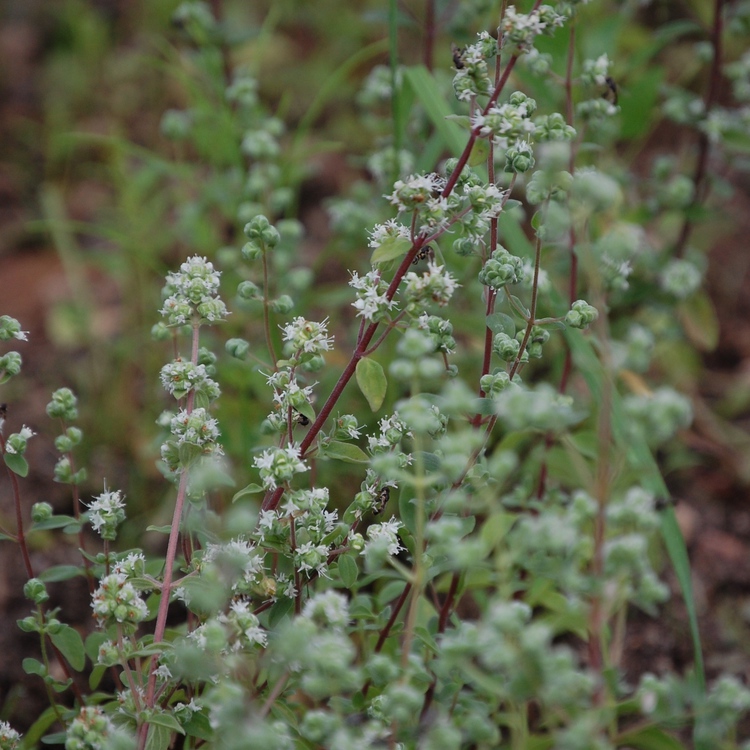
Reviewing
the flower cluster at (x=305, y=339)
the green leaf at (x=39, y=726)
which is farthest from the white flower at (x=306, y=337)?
the green leaf at (x=39, y=726)

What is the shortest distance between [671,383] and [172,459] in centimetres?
159

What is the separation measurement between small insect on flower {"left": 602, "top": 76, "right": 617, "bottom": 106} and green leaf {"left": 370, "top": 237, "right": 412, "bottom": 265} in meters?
0.62

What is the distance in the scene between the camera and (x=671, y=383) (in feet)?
7.75

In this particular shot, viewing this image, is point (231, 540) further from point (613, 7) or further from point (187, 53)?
point (613, 7)

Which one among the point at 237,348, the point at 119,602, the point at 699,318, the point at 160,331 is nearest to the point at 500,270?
the point at 237,348

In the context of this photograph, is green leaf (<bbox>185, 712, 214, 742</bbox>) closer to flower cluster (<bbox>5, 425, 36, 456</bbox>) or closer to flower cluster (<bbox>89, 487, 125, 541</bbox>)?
flower cluster (<bbox>89, 487, 125, 541</bbox>)

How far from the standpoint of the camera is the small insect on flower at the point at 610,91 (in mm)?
1494

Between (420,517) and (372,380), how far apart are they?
26cm

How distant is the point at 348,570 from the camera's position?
115 cm

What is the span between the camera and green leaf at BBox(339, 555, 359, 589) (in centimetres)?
115

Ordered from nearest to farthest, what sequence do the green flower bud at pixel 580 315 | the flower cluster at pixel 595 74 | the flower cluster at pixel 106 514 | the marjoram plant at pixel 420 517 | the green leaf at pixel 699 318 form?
the marjoram plant at pixel 420 517 < the green flower bud at pixel 580 315 < the flower cluster at pixel 106 514 < the flower cluster at pixel 595 74 < the green leaf at pixel 699 318

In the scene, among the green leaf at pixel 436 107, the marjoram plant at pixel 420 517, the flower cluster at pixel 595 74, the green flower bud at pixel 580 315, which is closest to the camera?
the marjoram plant at pixel 420 517

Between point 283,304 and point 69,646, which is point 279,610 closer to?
point 69,646

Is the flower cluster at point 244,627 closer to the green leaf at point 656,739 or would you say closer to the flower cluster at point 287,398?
the flower cluster at point 287,398
